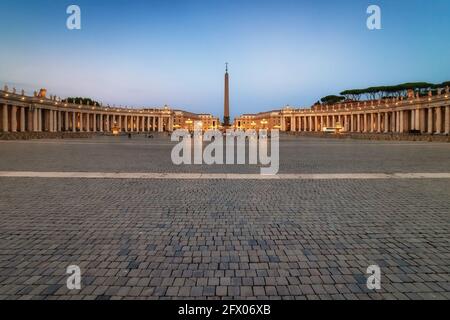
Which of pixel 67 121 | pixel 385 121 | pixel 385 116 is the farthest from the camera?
pixel 67 121

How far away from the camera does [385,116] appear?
95.1m

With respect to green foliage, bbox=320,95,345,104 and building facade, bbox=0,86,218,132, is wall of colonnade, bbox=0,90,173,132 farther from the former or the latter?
green foliage, bbox=320,95,345,104

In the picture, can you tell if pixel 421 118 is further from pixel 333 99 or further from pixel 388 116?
pixel 333 99

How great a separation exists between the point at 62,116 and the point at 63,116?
51 centimetres

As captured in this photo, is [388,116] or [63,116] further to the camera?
[63,116]

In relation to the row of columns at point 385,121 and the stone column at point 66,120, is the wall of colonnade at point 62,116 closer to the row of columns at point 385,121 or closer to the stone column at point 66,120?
the stone column at point 66,120

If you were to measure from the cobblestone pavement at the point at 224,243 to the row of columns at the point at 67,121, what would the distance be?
70801 millimetres

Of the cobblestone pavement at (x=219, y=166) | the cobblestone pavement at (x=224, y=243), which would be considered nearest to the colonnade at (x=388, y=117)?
the cobblestone pavement at (x=219, y=166)

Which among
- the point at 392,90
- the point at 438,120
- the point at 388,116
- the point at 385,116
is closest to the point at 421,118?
the point at 438,120

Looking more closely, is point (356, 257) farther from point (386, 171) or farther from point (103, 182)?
point (386, 171)

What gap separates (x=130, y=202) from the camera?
829cm
